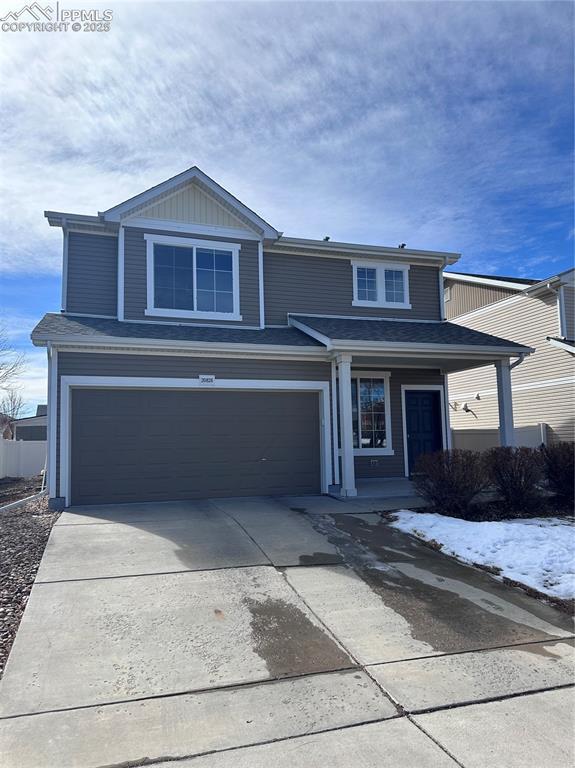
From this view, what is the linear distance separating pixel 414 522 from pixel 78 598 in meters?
4.99

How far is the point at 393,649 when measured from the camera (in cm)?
417

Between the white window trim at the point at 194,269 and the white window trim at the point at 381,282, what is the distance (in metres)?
3.21

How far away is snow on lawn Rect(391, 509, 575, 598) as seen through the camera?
5988 mm

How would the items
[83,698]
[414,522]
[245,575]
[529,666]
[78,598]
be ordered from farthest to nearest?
[414,522] < [245,575] < [78,598] < [529,666] < [83,698]

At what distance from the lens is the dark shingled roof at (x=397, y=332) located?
1132cm

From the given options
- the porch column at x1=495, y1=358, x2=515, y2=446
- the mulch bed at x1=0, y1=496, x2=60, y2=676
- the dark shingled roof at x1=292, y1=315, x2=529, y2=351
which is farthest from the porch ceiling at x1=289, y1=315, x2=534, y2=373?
the mulch bed at x1=0, y1=496, x2=60, y2=676

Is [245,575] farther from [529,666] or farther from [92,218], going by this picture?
[92,218]

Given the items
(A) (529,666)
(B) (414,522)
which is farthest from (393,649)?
(B) (414,522)

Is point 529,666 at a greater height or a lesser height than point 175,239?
lesser

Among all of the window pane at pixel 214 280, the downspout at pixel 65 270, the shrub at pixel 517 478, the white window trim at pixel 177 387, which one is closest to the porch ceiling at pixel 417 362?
the white window trim at pixel 177 387

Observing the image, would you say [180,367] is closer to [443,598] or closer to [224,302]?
[224,302]

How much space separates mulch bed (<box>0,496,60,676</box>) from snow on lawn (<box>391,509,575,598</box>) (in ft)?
16.3

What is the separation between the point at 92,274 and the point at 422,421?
8871 mm

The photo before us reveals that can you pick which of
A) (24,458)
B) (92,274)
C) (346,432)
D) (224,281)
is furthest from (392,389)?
(24,458)
